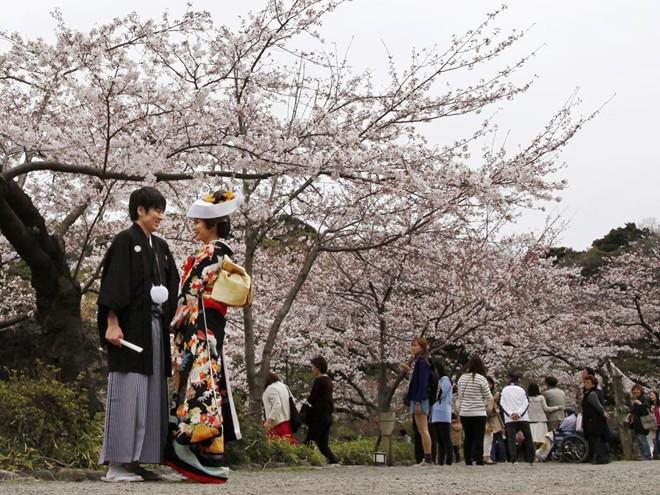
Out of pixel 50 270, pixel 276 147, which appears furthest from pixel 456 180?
pixel 50 270

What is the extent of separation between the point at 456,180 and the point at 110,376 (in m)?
5.32

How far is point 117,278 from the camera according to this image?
18.4 ft

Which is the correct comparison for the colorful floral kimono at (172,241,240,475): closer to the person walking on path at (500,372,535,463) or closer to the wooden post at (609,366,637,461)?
the person walking on path at (500,372,535,463)

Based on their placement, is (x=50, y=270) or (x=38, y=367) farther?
(x=50, y=270)

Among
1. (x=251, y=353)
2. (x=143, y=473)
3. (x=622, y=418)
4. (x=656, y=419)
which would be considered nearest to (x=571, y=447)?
(x=622, y=418)

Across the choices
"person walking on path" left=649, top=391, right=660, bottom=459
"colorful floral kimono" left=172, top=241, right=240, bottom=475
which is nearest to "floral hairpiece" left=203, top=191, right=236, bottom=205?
"colorful floral kimono" left=172, top=241, right=240, bottom=475

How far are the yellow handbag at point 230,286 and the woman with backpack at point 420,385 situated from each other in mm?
5434

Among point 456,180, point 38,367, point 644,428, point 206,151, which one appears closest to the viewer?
point 38,367

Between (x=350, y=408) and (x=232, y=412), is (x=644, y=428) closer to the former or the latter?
(x=350, y=408)

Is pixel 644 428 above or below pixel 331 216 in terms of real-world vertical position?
below

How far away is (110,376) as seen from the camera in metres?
5.64

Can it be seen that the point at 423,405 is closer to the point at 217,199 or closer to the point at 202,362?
the point at 202,362

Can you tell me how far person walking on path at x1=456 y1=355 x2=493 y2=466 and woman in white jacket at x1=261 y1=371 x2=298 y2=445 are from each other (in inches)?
87.1

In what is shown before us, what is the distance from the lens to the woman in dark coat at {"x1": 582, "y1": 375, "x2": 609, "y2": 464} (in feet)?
40.9
